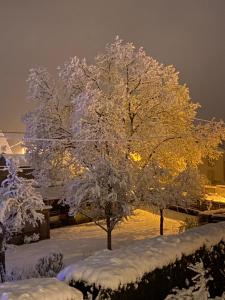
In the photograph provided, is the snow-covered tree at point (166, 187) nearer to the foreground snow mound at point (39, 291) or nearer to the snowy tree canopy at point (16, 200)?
the snowy tree canopy at point (16, 200)

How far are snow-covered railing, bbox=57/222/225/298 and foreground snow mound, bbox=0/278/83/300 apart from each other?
578 millimetres

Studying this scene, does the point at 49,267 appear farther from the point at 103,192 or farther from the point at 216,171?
the point at 216,171

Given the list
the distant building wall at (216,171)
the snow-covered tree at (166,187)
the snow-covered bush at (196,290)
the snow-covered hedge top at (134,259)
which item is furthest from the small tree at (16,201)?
the distant building wall at (216,171)

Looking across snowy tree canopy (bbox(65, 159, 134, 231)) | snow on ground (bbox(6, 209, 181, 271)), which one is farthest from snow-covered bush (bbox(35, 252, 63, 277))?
snowy tree canopy (bbox(65, 159, 134, 231))

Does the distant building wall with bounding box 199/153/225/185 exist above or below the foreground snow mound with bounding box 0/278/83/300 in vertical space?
above

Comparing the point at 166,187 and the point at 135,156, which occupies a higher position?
the point at 135,156

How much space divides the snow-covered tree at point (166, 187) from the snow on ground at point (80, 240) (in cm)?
250

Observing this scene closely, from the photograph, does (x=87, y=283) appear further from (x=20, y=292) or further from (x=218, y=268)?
(x=218, y=268)

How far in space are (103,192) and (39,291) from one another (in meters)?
8.62

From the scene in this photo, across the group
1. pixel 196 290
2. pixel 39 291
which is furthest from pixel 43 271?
pixel 39 291

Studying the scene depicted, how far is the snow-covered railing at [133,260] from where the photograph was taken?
23.1 feet

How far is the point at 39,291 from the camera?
6.12 metres

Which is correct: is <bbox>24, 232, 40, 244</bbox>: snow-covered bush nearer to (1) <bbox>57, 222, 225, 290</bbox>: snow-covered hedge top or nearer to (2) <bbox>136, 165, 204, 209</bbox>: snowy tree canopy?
(2) <bbox>136, 165, 204, 209</bbox>: snowy tree canopy

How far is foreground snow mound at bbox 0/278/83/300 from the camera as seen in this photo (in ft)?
19.6
